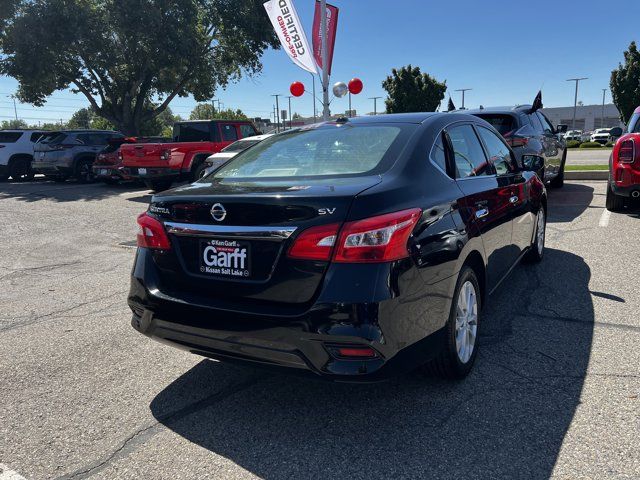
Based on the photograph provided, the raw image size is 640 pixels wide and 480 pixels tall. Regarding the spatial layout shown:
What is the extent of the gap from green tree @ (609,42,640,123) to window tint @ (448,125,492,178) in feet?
108

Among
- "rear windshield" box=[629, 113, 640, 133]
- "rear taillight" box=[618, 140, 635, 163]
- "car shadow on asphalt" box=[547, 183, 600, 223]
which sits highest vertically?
"rear windshield" box=[629, 113, 640, 133]

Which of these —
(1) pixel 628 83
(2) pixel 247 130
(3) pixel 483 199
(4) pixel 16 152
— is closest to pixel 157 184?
(2) pixel 247 130

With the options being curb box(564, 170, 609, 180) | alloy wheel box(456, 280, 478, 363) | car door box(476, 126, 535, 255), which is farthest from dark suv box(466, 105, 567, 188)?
alloy wheel box(456, 280, 478, 363)

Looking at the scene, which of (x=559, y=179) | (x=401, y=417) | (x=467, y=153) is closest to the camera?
(x=401, y=417)

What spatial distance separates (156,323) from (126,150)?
35.0 feet

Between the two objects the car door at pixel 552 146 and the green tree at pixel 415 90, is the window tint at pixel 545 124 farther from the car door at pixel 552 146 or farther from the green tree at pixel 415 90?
the green tree at pixel 415 90

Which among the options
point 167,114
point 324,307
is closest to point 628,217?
point 324,307

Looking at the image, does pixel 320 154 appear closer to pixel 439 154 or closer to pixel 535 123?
pixel 439 154

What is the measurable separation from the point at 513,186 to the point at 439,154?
1355mm

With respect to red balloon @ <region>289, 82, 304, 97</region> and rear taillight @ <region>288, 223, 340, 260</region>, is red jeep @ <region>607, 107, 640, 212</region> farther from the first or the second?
red balloon @ <region>289, 82, 304, 97</region>

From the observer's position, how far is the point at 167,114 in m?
134

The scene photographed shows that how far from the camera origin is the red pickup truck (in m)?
12.4

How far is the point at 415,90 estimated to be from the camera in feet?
114

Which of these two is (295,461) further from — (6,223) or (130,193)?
(130,193)
